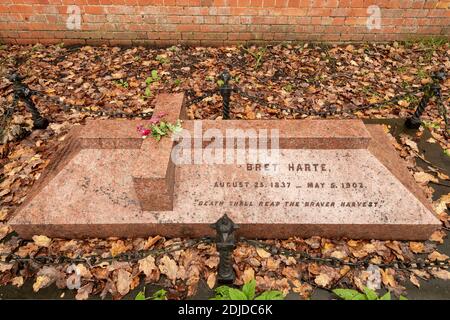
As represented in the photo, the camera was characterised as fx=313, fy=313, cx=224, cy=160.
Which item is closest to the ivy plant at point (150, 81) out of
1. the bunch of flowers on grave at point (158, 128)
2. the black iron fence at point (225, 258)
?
the bunch of flowers on grave at point (158, 128)

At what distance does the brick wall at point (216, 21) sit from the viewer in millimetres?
6121

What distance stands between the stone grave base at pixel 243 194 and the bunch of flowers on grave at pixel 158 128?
0.26ft

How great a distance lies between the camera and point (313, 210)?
3436 millimetres

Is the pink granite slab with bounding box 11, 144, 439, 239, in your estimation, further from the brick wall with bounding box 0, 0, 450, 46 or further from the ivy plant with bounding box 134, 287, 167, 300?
the brick wall with bounding box 0, 0, 450, 46

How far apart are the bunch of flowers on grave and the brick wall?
12.0ft

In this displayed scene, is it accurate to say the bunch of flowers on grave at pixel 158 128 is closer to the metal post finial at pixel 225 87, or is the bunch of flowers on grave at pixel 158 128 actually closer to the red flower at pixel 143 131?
the red flower at pixel 143 131

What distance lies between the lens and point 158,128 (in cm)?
342

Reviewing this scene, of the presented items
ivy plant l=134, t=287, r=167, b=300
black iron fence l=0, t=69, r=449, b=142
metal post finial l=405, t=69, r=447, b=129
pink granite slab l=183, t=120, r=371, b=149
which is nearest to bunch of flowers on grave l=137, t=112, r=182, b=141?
pink granite slab l=183, t=120, r=371, b=149

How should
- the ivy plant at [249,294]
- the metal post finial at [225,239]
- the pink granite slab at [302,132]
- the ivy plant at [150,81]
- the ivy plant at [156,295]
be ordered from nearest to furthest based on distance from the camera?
the metal post finial at [225,239], the ivy plant at [249,294], the ivy plant at [156,295], the pink granite slab at [302,132], the ivy plant at [150,81]

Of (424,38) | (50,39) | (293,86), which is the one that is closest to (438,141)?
(293,86)

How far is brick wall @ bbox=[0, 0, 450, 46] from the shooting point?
6.12 metres

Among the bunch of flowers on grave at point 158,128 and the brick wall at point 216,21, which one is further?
the brick wall at point 216,21

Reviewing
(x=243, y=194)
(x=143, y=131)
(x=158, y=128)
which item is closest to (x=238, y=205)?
(x=243, y=194)
